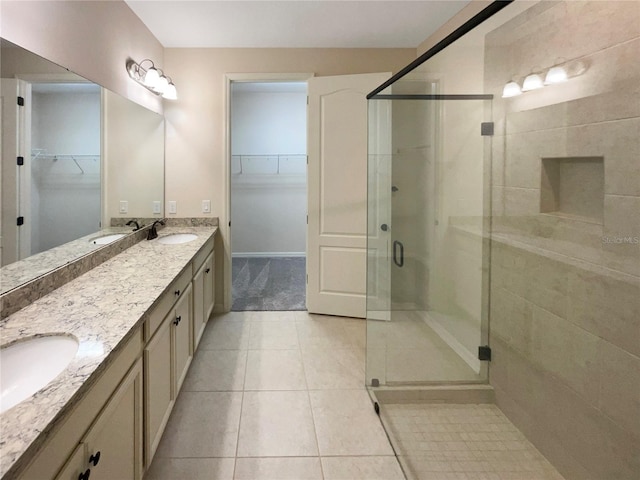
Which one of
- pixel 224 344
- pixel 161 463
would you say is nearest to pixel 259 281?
pixel 224 344

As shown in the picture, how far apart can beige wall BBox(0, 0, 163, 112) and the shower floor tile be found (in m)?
2.46

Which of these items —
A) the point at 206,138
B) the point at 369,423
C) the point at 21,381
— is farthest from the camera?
the point at 206,138

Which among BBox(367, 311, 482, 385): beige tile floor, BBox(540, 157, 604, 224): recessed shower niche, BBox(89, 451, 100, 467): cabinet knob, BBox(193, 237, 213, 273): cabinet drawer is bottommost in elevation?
BBox(367, 311, 482, 385): beige tile floor

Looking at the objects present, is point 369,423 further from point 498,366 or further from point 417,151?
point 417,151

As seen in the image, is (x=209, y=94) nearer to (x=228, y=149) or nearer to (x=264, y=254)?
(x=228, y=149)

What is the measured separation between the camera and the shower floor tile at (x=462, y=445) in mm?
1648

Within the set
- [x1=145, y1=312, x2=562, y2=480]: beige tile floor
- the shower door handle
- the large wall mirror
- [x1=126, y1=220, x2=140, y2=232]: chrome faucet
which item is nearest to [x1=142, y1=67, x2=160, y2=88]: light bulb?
the large wall mirror

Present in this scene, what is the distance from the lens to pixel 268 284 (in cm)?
467

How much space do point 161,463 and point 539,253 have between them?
2.00m

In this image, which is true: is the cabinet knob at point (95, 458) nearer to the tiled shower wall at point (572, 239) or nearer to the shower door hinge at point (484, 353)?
the tiled shower wall at point (572, 239)

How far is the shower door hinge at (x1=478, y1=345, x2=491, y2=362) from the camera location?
7.17 ft

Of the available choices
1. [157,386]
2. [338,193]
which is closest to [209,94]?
[338,193]

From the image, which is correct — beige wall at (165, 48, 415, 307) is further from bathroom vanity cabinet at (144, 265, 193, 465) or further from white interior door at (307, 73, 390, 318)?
bathroom vanity cabinet at (144, 265, 193, 465)

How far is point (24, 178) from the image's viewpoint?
1.54 meters
